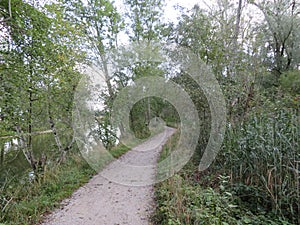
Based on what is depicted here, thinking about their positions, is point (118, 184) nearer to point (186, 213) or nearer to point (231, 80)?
point (186, 213)

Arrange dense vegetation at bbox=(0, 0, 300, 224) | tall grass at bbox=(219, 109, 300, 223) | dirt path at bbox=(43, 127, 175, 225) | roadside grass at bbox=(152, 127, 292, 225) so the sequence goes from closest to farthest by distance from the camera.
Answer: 1. roadside grass at bbox=(152, 127, 292, 225)
2. tall grass at bbox=(219, 109, 300, 223)
3. dense vegetation at bbox=(0, 0, 300, 224)
4. dirt path at bbox=(43, 127, 175, 225)

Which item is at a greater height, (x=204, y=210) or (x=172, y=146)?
(x=172, y=146)

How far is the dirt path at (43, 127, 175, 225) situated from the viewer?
7.42 feet

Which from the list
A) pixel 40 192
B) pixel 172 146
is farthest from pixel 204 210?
pixel 172 146

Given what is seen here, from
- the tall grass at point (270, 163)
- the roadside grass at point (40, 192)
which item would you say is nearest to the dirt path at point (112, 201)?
the roadside grass at point (40, 192)

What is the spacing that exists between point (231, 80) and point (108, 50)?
536cm

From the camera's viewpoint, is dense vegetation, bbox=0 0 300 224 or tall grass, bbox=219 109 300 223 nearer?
tall grass, bbox=219 109 300 223

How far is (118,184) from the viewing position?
337 centimetres

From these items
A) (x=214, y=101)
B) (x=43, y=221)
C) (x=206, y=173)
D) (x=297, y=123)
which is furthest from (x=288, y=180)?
(x=43, y=221)

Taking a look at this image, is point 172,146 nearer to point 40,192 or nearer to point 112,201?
point 112,201

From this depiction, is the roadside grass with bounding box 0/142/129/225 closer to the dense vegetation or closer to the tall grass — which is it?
the dense vegetation

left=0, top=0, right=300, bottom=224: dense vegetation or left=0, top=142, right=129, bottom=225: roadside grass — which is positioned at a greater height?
left=0, top=0, right=300, bottom=224: dense vegetation

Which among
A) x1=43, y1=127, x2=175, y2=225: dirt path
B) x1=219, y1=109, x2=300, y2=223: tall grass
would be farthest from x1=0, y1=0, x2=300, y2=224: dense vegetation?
x1=43, y1=127, x2=175, y2=225: dirt path

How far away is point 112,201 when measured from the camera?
8.92 ft
